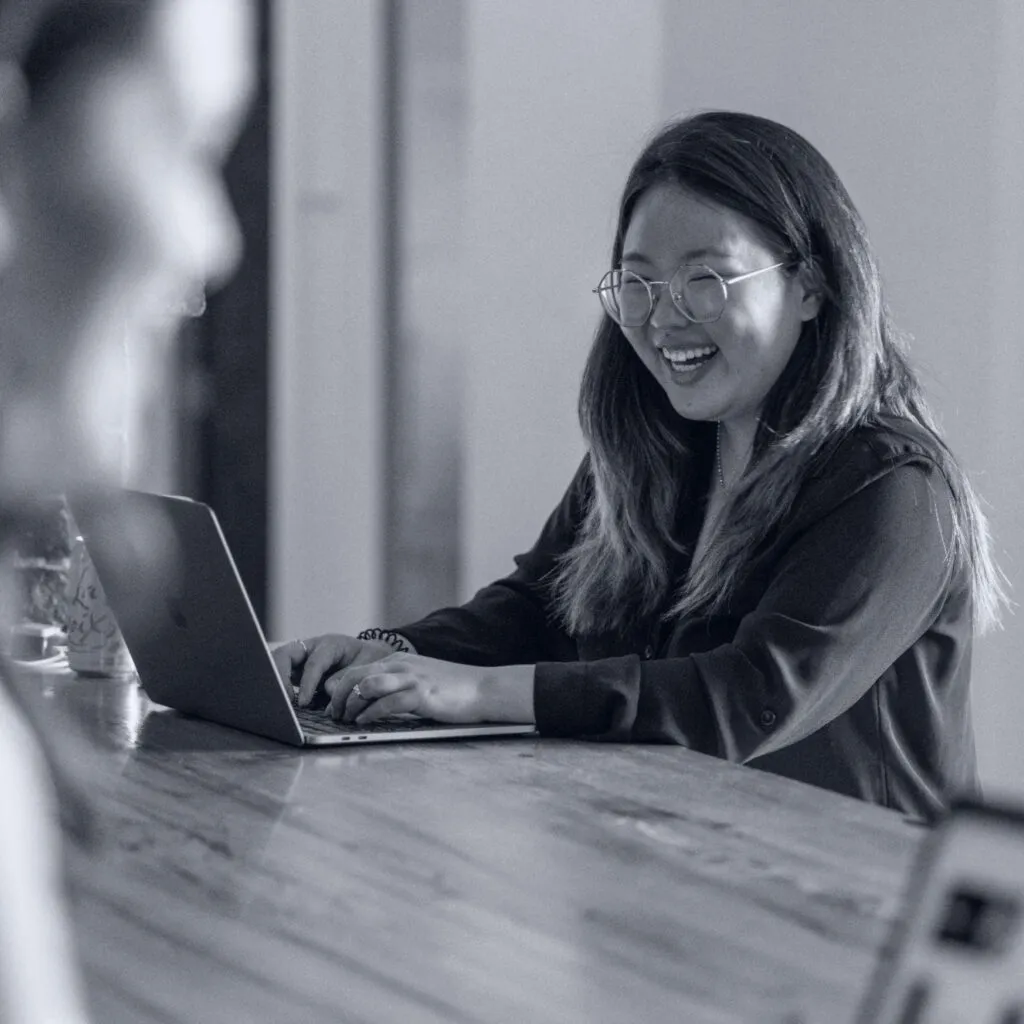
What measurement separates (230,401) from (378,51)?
88 centimetres

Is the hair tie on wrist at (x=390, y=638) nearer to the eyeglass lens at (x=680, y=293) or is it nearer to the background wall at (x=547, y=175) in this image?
the eyeglass lens at (x=680, y=293)

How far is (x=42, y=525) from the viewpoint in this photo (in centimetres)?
40

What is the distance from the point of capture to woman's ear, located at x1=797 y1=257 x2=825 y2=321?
6.06 feet

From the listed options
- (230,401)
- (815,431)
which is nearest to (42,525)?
(815,431)

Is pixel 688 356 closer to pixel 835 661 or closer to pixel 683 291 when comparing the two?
pixel 683 291

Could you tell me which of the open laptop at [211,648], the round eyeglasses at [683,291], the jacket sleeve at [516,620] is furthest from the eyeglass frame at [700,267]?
the open laptop at [211,648]

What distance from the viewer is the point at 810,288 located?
1.86 metres

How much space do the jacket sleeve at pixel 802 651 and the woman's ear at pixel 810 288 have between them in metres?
0.25

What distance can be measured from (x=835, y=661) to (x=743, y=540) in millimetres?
210

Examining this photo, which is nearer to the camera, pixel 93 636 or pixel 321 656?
pixel 321 656

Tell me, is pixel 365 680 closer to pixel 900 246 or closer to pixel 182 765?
pixel 182 765

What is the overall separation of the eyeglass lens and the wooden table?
59cm

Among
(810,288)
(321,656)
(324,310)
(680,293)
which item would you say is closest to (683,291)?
(680,293)

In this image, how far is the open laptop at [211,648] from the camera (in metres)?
1.42
